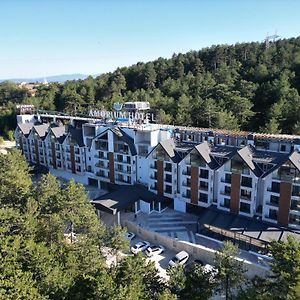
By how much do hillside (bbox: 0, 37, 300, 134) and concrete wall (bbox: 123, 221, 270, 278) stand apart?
26.8m

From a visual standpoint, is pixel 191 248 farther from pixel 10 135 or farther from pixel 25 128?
pixel 10 135

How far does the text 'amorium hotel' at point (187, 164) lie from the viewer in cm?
3114

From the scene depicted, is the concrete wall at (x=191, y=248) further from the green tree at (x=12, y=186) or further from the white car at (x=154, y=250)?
the green tree at (x=12, y=186)

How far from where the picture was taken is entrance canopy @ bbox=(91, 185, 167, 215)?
3591 centimetres

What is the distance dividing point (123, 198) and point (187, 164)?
366 inches

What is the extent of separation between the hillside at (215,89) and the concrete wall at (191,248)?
2681cm

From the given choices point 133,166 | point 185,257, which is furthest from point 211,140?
point 185,257

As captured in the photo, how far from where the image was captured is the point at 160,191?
1551 inches

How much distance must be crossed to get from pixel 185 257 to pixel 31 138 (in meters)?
39.3

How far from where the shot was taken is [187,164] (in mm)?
36438

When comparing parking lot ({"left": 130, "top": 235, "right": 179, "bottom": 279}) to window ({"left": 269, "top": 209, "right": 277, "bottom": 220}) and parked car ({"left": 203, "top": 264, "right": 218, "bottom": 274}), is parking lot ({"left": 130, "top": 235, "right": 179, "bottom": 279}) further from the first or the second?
window ({"left": 269, "top": 209, "right": 277, "bottom": 220})

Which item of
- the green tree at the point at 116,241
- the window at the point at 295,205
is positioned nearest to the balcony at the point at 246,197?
the window at the point at 295,205

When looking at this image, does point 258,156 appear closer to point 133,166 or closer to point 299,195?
point 299,195

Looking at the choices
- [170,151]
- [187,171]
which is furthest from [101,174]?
[187,171]
